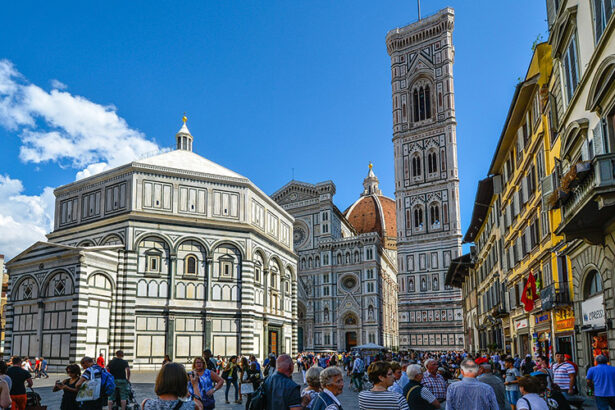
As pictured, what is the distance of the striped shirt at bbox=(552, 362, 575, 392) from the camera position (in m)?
11.2

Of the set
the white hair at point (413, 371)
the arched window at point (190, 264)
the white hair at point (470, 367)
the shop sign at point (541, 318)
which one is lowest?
the white hair at point (413, 371)

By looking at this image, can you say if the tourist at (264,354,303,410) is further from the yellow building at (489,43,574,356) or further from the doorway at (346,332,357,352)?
the doorway at (346,332,357,352)

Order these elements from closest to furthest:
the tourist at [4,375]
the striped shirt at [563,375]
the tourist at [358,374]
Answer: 1. the tourist at [4,375]
2. the striped shirt at [563,375]
3. the tourist at [358,374]

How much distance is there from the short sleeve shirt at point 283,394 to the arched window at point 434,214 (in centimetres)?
6946

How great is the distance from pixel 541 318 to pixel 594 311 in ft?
22.9

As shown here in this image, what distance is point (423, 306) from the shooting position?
7231 centimetres

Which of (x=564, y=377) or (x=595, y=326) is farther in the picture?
(x=595, y=326)

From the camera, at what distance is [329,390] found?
5867 mm

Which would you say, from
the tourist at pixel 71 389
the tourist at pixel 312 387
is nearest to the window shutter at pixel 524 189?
the tourist at pixel 312 387

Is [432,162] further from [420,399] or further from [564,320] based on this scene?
[420,399]

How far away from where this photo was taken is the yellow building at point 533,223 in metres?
18.7

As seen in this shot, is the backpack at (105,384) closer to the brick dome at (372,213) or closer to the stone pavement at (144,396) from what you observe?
the stone pavement at (144,396)

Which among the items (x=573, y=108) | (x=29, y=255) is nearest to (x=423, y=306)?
(x=29, y=255)

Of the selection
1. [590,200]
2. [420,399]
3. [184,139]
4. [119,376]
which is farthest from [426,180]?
[420,399]
